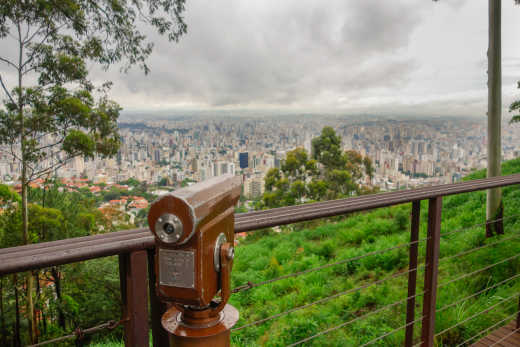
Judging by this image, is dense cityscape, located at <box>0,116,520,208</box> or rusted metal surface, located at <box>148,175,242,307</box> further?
dense cityscape, located at <box>0,116,520,208</box>

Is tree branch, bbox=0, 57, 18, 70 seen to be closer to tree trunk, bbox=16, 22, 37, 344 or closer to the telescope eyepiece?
tree trunk, bbox=16, 22, 37, 344

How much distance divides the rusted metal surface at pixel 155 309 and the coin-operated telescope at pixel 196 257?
0.21 ft

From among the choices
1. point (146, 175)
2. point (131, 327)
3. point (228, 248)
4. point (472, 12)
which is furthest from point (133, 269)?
point (472, 12)

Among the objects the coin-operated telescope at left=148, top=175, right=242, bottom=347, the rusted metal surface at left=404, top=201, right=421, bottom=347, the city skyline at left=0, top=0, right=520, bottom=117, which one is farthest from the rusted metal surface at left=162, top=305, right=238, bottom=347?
the city skyline at left=0, top=0, right=520, bottom=117

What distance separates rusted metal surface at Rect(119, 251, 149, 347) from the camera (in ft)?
2.33

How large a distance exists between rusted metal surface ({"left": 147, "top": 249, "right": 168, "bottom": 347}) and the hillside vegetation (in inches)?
54.1

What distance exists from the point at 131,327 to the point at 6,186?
9537 millimetres

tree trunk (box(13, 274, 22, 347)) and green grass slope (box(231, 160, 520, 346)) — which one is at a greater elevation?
green grass slope (box(231, 160, 520, 346))

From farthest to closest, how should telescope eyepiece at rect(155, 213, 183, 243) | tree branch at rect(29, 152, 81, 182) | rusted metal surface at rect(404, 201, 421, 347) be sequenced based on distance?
tree branch at rect(29, 152, 81, 182)
rusted metal surface at rect(404, 201, 421, 347)
telescope eyepiece at rect(155, 213, 183, 243)

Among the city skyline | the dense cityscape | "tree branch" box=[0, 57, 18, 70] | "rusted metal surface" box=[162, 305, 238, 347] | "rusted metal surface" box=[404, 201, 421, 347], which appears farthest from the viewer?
the city skyline

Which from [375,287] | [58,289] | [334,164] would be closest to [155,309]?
[375,287]

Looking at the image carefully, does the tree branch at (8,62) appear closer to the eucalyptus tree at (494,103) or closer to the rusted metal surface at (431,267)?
the eucalyptus tree at (494,103)

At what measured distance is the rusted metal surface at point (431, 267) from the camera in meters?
1.32

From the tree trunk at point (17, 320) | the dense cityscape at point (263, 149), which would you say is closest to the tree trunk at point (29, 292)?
the tree trunk at point (17, 320)
